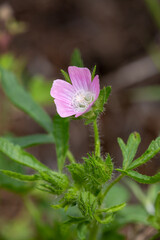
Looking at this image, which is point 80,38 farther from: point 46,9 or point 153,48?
point 153,48

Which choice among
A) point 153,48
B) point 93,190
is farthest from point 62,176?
point 153,48

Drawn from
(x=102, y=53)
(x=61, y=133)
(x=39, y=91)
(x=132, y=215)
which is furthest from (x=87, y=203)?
(x=102, y=53)

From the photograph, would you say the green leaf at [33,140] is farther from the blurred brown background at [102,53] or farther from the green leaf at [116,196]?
the blurred brown background at [102,53]

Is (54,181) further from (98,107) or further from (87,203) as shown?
(98,107)

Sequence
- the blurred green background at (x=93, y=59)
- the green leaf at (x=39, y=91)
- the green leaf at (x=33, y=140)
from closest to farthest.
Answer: the green leaf at (x=33, y=140) < the green leaf at (x=39, y=91) < the blurred green background at (x=93, y=59)

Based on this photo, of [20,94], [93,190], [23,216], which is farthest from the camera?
[23,216]

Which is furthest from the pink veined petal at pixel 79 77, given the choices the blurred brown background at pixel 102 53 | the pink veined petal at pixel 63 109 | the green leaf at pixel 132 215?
the blurred brown background at pixel 102 53
